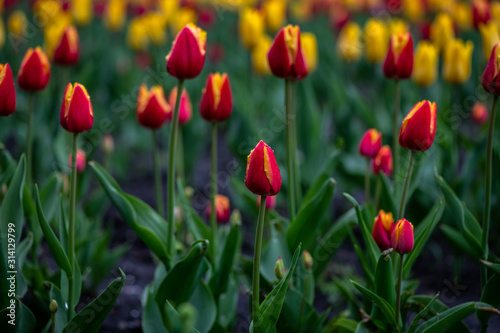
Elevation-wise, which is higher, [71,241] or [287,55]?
[287,55]

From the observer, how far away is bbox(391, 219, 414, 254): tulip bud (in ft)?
4.29

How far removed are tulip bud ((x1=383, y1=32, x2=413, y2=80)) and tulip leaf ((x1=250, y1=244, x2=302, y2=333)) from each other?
80cm

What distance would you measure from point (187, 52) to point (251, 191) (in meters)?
0.46

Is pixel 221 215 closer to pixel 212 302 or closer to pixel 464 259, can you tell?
pixel 212 302

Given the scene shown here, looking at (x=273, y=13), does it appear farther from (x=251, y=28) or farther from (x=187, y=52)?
(x=187, y=52)

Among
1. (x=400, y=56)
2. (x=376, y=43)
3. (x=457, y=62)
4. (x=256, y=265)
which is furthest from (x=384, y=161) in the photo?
(x=376, y=43)

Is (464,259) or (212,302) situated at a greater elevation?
(212,302)

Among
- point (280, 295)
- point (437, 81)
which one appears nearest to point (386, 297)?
point (280, 295)

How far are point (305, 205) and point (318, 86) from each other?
2.35m

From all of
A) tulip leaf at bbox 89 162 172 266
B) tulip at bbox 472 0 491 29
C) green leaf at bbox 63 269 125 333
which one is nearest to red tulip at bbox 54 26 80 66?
tulip leaf at bbox 89 162 172 266

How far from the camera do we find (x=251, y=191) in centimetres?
122

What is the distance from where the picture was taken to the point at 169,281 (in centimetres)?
151

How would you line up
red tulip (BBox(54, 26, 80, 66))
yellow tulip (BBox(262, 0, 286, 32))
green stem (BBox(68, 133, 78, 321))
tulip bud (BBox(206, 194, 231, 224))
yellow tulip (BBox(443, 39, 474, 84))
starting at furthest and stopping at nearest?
yellow tulip (BBox(262, 0, 286, 32))
yellow tulip (BBox(443, 39, 474, 84))
red tulip (BBox(54, 26, 80, 66))
tulip bud (BBox(206, 194, 231, 224))
green stem (BBox(68, 133, 78, 321))

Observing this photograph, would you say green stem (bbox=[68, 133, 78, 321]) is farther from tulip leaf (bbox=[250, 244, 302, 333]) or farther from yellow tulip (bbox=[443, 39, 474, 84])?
yellow tulip (bbox=[443, 39, 474, 84])
